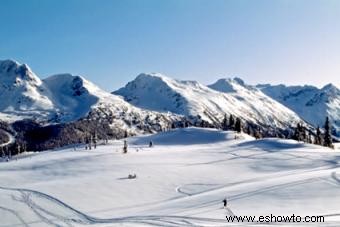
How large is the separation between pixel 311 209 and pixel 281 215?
4145 millimetres

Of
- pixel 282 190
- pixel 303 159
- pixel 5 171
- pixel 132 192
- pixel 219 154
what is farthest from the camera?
pixel 219 154

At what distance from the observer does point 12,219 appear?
159ft

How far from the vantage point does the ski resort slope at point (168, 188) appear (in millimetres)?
Result: 47031

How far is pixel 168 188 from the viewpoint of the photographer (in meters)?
63.4

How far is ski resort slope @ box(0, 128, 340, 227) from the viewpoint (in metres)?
47.0

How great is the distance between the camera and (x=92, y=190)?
61062mm

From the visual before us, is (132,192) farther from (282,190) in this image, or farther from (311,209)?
(311,209)

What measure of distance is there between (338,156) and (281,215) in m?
53.1

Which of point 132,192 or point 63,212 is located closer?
point 63,212

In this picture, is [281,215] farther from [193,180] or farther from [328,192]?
[193,180]

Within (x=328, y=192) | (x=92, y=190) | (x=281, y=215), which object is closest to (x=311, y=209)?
(x=281, y=215)

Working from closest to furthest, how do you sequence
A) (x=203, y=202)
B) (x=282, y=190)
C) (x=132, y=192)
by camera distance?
(x=203, y=202) < (x=282, y=190) < (x=132, y=192)

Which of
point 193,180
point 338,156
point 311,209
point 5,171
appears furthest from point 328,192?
point 5,171

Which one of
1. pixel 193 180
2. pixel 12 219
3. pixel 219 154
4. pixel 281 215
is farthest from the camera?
pixel 219 154
